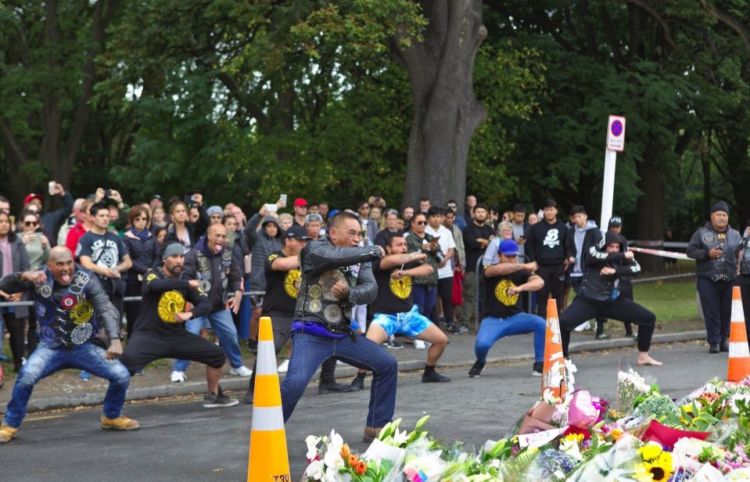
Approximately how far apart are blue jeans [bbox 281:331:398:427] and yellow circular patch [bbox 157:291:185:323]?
8.75 feet

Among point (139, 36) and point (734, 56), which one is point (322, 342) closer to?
point (139, 36)

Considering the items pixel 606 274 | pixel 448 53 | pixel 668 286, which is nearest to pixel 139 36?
pixel 448 53

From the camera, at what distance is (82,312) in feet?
34.0

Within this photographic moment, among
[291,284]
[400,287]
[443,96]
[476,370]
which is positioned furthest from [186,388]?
[443,96]

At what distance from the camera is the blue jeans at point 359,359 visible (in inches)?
348

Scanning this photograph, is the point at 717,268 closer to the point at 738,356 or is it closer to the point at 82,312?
the point at 738,356

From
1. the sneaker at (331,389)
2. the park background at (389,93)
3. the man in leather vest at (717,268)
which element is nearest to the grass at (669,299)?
the park background at (389,93)

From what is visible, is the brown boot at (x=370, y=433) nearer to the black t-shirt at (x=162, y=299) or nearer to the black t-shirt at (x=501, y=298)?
the black t-shirt at (x=162, y=299)

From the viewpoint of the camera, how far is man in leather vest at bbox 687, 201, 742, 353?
16.2 meters

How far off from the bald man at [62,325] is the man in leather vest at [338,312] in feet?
7.08

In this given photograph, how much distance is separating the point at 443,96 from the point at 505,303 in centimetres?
977

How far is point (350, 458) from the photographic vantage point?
5.20 meters

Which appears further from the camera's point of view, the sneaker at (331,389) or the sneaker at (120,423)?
the sneaker at (331,389)

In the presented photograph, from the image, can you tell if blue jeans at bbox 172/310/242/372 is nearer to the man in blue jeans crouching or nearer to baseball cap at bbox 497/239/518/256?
the man in blue jeans crouching
